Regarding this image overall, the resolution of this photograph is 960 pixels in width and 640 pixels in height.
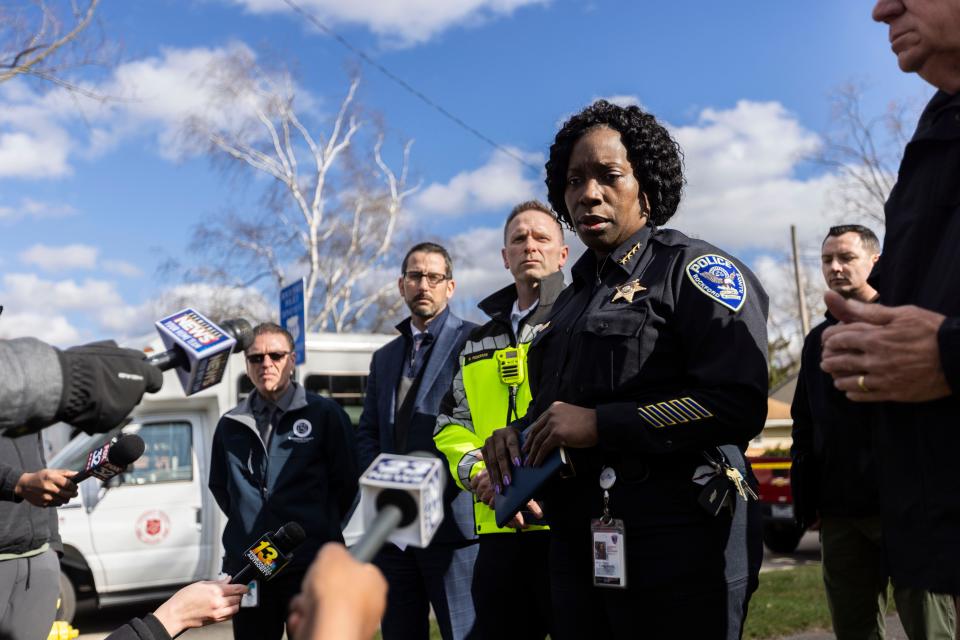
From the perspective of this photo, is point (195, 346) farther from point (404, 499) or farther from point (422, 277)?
point (422, 277)

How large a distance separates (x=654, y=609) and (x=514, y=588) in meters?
1.27

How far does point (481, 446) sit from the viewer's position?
3346 millimetres

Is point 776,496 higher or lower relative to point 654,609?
lower

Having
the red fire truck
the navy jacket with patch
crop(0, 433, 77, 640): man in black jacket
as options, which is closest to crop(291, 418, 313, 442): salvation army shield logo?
the navy jacket with patch

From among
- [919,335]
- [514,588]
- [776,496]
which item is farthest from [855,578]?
[776,496]

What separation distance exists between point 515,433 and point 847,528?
1.97 m

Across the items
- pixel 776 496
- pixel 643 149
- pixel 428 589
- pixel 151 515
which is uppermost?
pixel 643 149

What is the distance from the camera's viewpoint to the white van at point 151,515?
7.94 meters

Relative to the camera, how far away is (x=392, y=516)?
3.69 ft

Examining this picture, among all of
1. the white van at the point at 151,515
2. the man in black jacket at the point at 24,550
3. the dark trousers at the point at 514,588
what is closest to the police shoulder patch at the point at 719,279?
the dark trousers at the point at 514,588

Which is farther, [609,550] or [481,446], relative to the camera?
[481,446]

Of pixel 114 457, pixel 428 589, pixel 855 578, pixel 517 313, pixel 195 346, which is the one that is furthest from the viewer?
pixel 428 589

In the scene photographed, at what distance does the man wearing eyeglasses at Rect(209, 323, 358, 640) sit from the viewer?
4398 mm

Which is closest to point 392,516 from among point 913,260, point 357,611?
point 357,611
